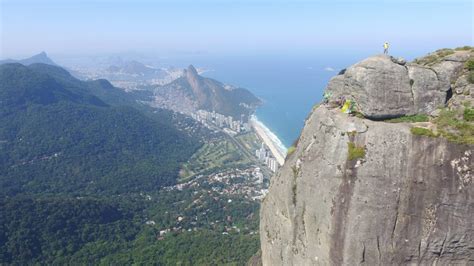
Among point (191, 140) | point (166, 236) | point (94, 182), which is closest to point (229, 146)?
point (191, 140)

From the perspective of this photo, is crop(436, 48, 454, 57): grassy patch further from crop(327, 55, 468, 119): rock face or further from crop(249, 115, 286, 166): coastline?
crop(249, 115, 286, 166): coastline

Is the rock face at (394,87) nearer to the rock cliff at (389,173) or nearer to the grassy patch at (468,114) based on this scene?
the rock cliff at (389,173)

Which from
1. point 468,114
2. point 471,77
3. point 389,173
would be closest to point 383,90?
point 468,114

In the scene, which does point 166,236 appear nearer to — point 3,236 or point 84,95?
point 3,236

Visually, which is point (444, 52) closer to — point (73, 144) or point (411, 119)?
point (411, 119)

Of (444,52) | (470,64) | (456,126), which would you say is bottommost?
(456,126)
